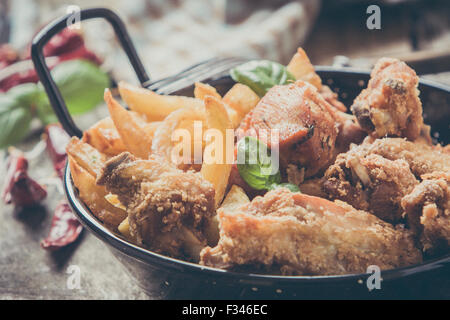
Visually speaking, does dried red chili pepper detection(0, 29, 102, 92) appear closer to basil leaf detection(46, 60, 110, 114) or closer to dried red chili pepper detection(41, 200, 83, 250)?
basil leaf detection(46, 60, 110, 114)

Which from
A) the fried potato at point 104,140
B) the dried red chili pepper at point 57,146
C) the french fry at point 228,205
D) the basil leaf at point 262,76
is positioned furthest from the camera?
the dried red chili pepper at point 57,146

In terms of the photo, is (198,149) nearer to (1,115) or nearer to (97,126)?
(97,126)

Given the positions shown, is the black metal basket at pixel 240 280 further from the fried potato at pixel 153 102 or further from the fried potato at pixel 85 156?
the fried potato at pixel 153 102

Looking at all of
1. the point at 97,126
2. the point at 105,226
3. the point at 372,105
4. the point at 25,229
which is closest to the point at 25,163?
the point at 25,229

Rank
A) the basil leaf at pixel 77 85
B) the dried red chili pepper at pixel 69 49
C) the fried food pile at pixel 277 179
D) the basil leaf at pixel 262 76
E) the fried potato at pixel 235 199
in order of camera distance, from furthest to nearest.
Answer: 1. the dried red chili pepper at pixel 69 49
2. the basil leaf at pixel 77 85
3. the basil leaf at pixel 262 76
4. the fried potato at pixel 235 199
5. the fried food pile at pixel 277 179

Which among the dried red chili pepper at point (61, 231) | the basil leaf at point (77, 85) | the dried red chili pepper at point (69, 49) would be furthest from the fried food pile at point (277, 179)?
the dried red chili pepper at point (69, 49)

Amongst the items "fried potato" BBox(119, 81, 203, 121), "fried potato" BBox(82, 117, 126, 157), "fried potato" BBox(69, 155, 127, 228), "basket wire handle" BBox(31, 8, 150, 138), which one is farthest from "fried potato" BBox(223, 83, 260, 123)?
"basket wire handle" BBox(31, 8, 150, 138)
